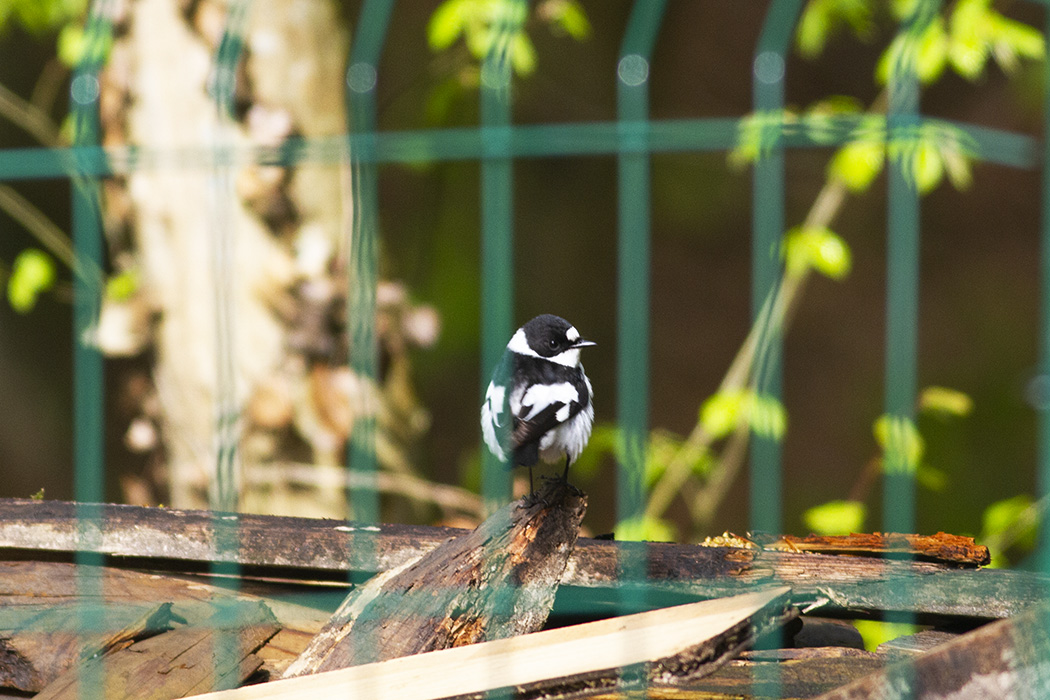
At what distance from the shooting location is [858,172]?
14.8 feet

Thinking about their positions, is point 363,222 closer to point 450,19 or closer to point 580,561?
point 580,561

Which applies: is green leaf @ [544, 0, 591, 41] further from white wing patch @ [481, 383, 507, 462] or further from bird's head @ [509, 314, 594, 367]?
white wing patch @ [481, 383, 507, 462]

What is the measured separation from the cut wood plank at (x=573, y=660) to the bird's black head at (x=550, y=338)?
946mm

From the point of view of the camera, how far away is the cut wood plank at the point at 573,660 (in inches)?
74.7

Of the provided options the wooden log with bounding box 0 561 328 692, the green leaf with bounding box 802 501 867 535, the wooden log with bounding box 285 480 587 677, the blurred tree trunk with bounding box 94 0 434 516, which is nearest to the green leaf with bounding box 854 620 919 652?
the green leaf with bounding box 802 501 867 535

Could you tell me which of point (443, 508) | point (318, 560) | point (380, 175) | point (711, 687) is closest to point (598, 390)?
point (443, 508)

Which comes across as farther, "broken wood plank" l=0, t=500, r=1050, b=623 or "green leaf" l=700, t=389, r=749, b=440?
"green leaf" l=700, t=389, r=749, b=440

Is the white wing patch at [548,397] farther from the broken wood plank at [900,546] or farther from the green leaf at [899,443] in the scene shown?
the green leaf at [899,443]

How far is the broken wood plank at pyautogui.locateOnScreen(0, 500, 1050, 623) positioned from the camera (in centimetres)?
236

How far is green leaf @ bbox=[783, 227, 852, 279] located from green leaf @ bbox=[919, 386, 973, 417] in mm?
897

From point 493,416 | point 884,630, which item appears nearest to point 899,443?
point 493,416

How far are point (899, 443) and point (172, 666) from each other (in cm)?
168

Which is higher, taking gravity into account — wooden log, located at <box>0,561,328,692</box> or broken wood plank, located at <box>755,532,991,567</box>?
broken wood plank, located at <box>755,532,991,567</box>

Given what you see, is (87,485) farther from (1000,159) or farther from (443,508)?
(1000,159)
